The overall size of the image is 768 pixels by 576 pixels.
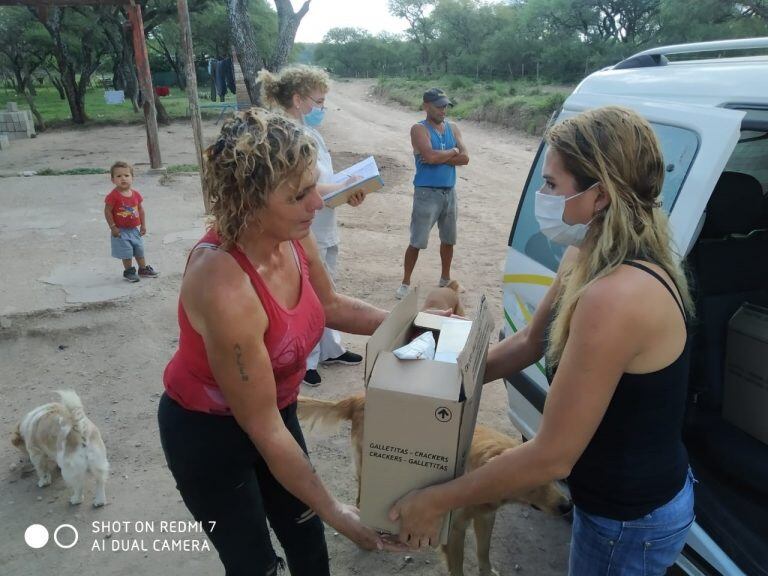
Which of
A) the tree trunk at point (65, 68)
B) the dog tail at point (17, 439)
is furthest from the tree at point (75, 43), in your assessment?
the dog tail at point (17, 439)

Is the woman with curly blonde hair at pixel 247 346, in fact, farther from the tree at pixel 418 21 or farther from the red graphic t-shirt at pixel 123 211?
the tree at pixel 418 21

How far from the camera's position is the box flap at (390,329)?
160cm

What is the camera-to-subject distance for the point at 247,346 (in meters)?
1.69

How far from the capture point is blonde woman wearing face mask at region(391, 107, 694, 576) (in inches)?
55.8

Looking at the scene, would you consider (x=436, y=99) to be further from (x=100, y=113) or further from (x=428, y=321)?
(x=100, y=113)

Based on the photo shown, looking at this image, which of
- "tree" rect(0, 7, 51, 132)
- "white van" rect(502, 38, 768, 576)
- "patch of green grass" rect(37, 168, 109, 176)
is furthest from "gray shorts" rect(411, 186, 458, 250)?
"tree" rect(0, 7, 51, 132)

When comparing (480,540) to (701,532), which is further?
(480,540)

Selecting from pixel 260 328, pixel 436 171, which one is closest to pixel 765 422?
pixel 260 328

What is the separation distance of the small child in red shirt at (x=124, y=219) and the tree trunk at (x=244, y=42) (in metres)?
Result: 9.06

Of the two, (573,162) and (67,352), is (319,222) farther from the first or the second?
(573,162)

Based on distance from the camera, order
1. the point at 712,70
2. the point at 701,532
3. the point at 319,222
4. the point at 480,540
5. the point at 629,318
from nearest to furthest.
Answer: the point at 629,318
the point at 701,532
the point at 712,70
the point at 480,540
the point at 319,222

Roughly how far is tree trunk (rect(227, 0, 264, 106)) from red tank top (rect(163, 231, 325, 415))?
14.2m

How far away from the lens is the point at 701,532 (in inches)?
84.1

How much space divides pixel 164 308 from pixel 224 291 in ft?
15.7
